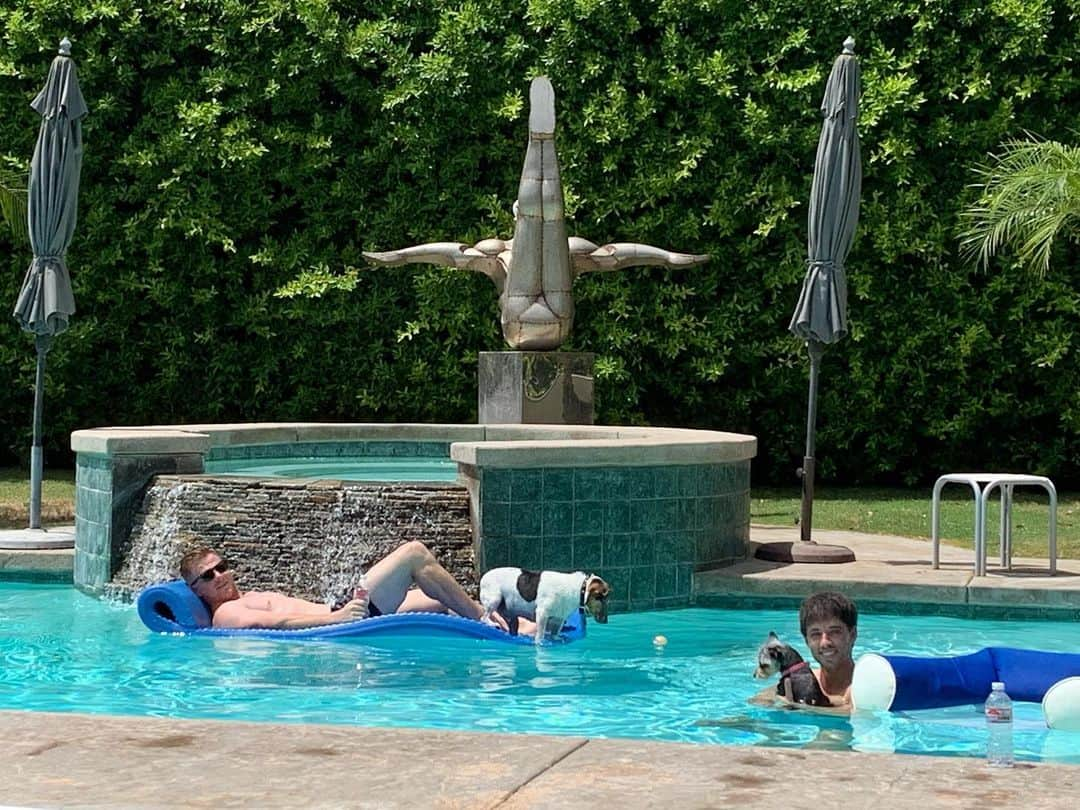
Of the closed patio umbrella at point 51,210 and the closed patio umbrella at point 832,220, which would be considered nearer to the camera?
the closed patio umbrella at point 832,220

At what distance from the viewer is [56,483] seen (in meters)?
17.3

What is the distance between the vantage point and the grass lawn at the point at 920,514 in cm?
1341

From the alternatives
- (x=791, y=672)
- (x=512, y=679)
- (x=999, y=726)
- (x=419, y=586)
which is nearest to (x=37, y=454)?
(x=419, y=586)

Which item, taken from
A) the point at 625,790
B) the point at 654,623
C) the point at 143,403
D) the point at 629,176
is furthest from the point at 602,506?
the point at 143,403

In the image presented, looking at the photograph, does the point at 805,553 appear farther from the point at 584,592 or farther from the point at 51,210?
the point at 51,210

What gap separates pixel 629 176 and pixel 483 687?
10.2 meters

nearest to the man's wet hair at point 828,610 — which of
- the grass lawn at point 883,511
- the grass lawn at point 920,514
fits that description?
the grass lawn at point 920,514

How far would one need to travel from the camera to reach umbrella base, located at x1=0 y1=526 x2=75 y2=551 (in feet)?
38.0

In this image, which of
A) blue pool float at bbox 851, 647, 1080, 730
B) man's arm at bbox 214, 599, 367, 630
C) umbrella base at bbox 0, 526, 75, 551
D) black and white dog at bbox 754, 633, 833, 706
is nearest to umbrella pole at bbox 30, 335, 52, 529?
umbrella base at bbox 0, 526, 75, 551

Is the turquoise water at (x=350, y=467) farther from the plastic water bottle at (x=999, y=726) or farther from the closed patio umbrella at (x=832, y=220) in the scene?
the plastic water bottle at (x=999, y=726)

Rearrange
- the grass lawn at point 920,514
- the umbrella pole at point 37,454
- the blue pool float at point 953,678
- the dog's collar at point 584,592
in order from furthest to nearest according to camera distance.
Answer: the grass lawn at point 920,514, the umbrella pole at point 37,454, the dog's collar at point 584,592, the blue pool float at point 953,678

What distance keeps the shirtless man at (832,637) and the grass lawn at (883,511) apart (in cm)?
515

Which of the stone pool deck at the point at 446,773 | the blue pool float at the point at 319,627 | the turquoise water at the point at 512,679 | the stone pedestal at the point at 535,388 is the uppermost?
the stone pedestal at the point at 535,388

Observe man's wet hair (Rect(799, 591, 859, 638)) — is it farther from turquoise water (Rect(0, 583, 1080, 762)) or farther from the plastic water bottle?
the plastic water bottle
